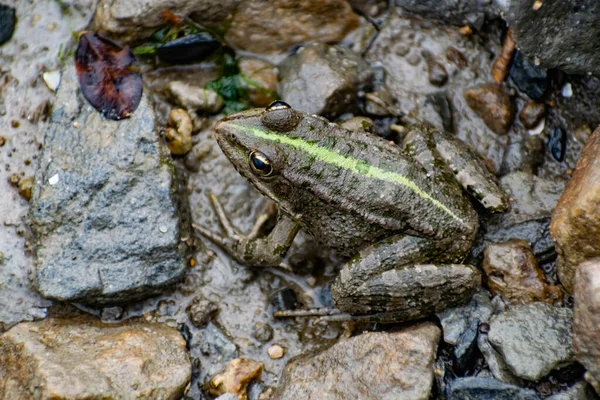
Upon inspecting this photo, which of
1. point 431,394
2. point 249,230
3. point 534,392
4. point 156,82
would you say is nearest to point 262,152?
point 249,230

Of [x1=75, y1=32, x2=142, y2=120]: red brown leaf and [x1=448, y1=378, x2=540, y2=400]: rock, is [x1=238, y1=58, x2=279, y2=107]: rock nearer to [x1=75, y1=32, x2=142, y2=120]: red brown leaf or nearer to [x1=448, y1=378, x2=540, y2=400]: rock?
[x1=75, y1=32, x2=142, y2=120]: red brown leaf

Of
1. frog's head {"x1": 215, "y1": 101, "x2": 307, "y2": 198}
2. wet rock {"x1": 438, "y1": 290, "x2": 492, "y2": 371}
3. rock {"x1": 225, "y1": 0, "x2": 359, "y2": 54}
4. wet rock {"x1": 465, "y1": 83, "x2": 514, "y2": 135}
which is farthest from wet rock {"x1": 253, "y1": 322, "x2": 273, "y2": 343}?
wet rock {"x1": 465, "y1": 83, "x2": 514, "y2": 135}

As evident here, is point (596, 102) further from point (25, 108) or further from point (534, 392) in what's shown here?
point (25, 108)

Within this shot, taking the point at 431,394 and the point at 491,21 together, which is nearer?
the point at 431,394

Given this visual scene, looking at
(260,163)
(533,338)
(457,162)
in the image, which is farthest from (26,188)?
(533,338)

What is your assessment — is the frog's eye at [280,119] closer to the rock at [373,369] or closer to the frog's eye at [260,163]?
the frog's eye at [260,163]

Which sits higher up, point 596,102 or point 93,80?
point 596,102
